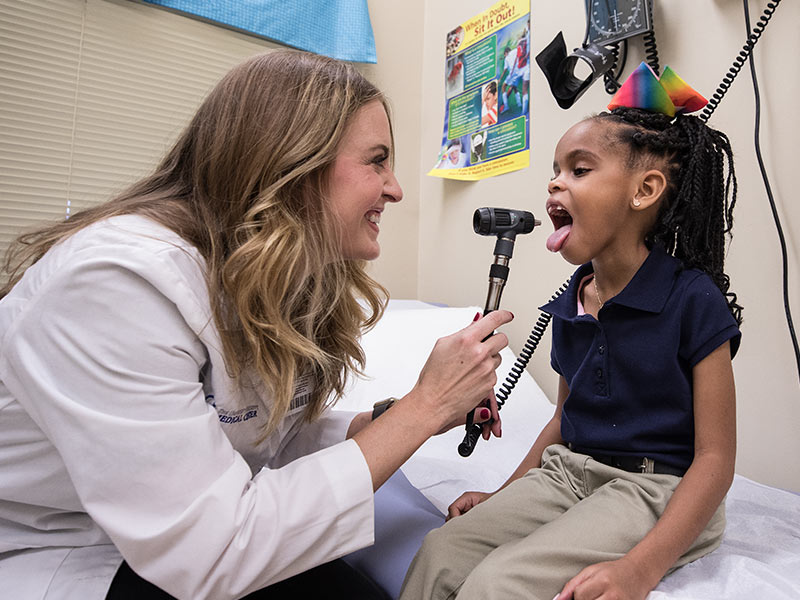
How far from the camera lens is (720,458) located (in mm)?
761

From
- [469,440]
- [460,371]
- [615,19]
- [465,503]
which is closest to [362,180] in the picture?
[460,371]

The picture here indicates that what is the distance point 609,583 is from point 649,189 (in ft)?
1.91

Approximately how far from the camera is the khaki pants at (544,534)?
0.67 metres

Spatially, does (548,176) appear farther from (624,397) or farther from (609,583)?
(609,583)

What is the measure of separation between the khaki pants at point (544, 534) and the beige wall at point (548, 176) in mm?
476

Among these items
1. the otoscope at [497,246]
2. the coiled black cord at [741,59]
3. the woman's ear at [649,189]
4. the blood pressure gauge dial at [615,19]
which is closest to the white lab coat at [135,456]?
the otoscope at [497,246]

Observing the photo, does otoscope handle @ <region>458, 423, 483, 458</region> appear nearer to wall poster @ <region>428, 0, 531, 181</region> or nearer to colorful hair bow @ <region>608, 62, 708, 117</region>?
colorful hair bow @ <region>608, 62, 708, 117</region>

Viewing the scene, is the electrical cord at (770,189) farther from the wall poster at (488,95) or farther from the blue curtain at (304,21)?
the blue curtain at (304,21)

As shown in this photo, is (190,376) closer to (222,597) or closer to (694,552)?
(222,597)

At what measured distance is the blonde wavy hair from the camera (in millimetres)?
750

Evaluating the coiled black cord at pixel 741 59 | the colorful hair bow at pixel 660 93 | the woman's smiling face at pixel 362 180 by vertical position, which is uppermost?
the coiled black cord at pixel 741 59

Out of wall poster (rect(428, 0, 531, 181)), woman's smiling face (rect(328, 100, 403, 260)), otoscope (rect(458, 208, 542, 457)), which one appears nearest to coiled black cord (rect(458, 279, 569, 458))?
otoscope (rect(458, 208, 542, 457))

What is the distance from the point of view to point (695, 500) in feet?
2.43

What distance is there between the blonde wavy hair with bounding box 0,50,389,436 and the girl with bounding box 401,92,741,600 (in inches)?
13.6
